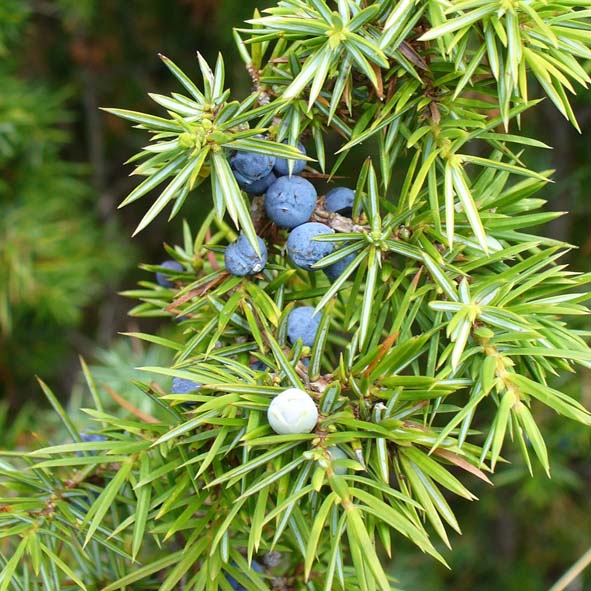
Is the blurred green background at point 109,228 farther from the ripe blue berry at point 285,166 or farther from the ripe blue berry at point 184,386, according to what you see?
the ripe blue berry at point 285,166

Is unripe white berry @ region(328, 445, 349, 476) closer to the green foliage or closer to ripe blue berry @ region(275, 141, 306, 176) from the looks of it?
ripe blue berry @ region(275, 141, 306, 176)

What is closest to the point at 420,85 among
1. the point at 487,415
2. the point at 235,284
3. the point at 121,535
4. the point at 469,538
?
the point at 235,284

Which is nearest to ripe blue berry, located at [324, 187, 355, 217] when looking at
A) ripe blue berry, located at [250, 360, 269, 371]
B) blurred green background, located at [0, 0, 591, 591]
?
ripe blue berry, located at [250, 360, 269, 371]

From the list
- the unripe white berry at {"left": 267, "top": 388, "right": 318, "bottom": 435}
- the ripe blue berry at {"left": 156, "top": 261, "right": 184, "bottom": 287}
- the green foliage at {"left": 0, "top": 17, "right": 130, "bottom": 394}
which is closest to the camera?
the unripe white berry at {"left": 267, "top": 388, "right": 318, "bottom": 435}

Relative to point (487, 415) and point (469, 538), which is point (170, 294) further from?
point (469, 538)

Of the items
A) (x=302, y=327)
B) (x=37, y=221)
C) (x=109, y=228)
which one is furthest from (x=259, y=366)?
(x=109, y=228)

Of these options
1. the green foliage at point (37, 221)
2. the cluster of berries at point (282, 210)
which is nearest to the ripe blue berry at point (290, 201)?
the cluster of berries at point (282, 210)

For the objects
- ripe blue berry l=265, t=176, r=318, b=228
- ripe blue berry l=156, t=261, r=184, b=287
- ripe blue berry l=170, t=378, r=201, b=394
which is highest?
ripe blue berry l=265, t=176, r=318, b=228

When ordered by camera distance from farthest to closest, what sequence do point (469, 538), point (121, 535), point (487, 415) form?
point (469, 538)
point (487, 415)
point (121, 535)
